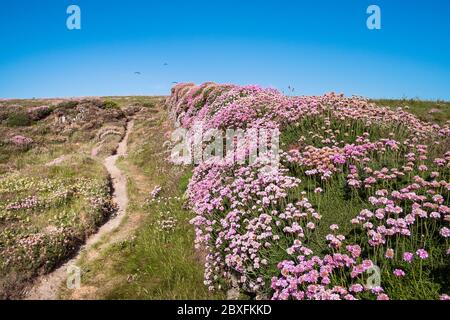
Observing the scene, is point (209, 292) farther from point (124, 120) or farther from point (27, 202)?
point (124, 120)

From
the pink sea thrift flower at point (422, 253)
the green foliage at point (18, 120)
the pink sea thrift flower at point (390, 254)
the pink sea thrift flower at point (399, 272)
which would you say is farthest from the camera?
the green foliage at point (18, 120)

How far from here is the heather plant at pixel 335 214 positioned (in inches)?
209

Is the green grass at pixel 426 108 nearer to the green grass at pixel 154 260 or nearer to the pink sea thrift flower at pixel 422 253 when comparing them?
the green grass at pixel 154 260

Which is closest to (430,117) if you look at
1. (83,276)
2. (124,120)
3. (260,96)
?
(260,96)

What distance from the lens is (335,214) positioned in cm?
712

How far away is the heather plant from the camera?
5301 mm

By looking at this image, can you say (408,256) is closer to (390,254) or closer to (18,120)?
(390,254)

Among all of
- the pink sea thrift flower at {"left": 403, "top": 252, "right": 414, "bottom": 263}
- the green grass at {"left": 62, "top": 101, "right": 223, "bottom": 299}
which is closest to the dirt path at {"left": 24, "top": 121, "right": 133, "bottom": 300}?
the green grass at {"left": 62, "top": 101, "right": 223, "bottom": 299}

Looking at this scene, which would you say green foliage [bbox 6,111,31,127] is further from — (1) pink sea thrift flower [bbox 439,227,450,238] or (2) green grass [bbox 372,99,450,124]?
(1) pink sea thrift flower [bbox 439,227,450,238]

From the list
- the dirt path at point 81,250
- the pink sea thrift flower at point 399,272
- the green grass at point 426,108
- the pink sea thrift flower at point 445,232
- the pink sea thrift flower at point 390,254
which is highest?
the green grass at point 426,108

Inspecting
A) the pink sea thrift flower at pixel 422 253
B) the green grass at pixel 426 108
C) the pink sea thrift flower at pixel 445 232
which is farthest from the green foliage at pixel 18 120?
the pink sea thrift flower at pixel 445 232

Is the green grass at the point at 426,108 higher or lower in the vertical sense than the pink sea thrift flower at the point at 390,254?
higher

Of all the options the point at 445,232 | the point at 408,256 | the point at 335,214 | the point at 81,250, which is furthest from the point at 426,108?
the point at 81,250

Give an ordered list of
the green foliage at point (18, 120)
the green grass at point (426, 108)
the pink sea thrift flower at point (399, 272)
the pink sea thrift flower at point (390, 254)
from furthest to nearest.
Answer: the green foliage at point (18, 120) → the green grass at point (426, 108) → the pink sea thrift flower at point (390, 254) → the pink sea thrift flower at point (399, 272)
